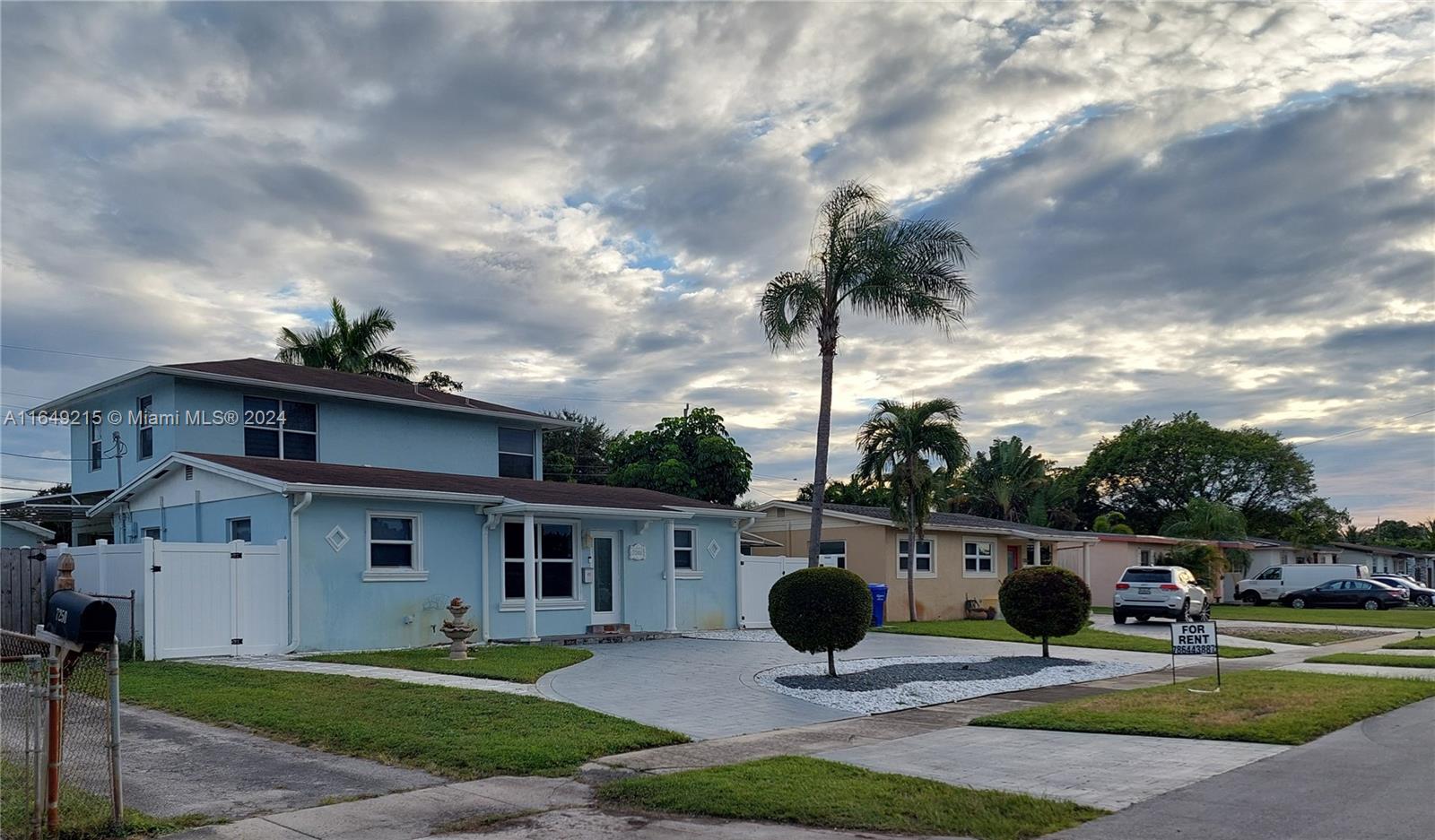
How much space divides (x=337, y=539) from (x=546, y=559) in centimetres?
468

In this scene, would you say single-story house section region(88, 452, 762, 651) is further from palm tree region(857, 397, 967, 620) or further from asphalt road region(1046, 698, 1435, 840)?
asphalt road region(1046, 698, 1435, 840)

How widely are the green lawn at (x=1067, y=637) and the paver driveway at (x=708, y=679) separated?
782 mm

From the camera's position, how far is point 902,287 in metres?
22.9

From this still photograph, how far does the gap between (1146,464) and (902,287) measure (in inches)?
1965

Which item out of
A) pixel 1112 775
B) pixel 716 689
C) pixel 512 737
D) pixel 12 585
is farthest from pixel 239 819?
pixel 12 585

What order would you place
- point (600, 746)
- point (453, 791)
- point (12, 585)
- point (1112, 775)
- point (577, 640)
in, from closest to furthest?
point (453, 791)
point (1112, 775)
point (600, 746)
point (12, 585)
point (577, 640)

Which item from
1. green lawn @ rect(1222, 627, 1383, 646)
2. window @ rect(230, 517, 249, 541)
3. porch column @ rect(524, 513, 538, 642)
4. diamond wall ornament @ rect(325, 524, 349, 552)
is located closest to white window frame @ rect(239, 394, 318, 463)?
window @ rect(230, 517, 249, 541)

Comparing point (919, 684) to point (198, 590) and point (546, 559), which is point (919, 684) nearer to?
point (546, 559)

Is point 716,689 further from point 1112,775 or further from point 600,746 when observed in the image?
point 1112,775

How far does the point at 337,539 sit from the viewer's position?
741 inches

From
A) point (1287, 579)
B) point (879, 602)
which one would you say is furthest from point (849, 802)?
point (1287, 579)

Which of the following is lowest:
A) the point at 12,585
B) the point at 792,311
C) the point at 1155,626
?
the point at 1155,626

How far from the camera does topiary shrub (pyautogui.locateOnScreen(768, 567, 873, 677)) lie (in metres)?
15.4

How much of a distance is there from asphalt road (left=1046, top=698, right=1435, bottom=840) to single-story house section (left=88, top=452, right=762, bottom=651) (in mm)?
13898
